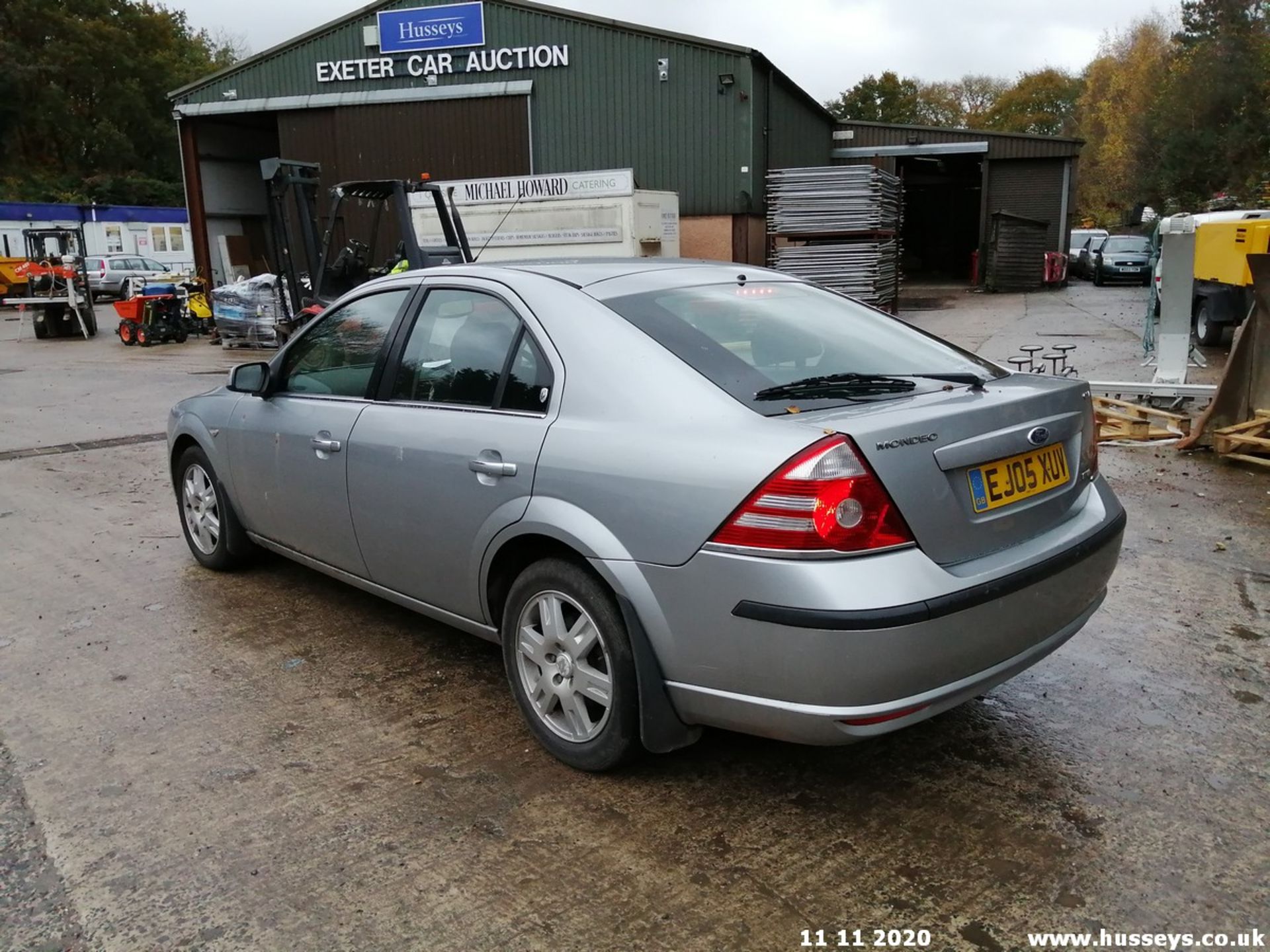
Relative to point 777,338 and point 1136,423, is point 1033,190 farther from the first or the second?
point 777,338

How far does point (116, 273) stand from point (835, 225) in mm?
26782

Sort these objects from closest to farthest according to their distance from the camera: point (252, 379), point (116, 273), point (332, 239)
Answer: point (252, 379), point (332, 239), point (116, 273)

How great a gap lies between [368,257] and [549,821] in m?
12.7

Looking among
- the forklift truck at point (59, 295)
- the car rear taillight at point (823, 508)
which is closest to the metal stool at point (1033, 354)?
the car rear taillight at point (823, 508)

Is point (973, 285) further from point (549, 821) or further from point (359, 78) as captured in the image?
point (549, 821)

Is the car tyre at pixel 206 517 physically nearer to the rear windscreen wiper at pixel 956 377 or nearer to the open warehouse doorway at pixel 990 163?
the rear windscreen wiper at pixel 956 377

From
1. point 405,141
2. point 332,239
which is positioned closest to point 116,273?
point 405,141

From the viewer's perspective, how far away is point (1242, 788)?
309cm

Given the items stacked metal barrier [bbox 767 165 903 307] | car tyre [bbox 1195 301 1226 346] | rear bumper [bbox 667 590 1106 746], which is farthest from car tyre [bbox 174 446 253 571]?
stacked metal barrier [bbox 767 165 903 307]

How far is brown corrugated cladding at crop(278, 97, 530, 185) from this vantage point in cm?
2211

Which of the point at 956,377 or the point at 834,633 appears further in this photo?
the point at 956,377

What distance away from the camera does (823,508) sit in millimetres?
2637

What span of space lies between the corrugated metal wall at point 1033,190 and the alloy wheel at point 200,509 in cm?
3090

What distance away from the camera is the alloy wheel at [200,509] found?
5.27 metres
